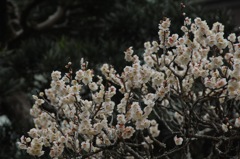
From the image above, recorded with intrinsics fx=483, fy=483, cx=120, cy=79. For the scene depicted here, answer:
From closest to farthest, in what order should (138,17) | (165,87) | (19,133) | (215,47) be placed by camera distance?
(165,87) < (215,47) < (19,133) < (138,17)

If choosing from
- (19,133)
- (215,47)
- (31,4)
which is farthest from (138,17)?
(215,47)

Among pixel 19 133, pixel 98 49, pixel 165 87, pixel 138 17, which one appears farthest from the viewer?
pixel 138 17

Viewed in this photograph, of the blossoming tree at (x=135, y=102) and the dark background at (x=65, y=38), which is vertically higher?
the dark background at (x=65, y=38)

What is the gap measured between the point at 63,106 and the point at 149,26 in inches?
71.7

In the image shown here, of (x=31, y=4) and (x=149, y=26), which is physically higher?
(x=31, y=4)

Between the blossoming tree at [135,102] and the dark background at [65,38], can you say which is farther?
the dark background at [65,38]

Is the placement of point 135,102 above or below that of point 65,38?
below

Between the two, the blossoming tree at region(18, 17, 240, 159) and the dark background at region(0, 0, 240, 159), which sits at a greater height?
the dark background at region(0, 0, 240, 159)

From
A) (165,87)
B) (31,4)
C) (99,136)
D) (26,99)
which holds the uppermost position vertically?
(31,4)

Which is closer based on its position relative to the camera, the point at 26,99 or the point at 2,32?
the point at 26,99

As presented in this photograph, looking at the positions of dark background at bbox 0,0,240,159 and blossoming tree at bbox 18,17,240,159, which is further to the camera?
dark background at bbox 0,0,240,159

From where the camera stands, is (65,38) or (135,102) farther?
(65,38)

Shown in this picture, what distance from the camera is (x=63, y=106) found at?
2.18 metres

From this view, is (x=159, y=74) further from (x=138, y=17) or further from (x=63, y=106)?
(x=138, y=17)
